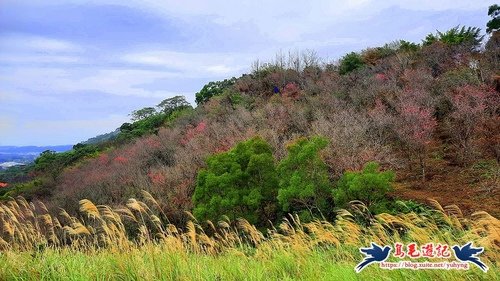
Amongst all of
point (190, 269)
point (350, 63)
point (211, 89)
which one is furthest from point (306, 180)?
point (211, 89)

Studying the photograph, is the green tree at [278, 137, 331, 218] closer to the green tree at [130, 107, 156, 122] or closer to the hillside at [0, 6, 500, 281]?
the hillside at [0, 6, 500, 281]

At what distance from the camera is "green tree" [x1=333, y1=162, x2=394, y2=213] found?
10.9 metres

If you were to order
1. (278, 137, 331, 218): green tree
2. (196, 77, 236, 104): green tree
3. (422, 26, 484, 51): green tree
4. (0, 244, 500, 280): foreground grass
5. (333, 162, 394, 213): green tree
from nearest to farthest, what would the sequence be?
(0, 244, 500, 280): foreground grass < (333, 162, 394, 213): green tree < (278, 137, 331, 218): green tree < (422, 26, 484, 51): green tree < (196, 77, 236, 104): green tree

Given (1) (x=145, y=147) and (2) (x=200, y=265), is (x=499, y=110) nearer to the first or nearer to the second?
(2) (x=200, y=265)

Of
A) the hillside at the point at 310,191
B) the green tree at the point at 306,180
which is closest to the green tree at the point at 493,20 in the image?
the hillside at the point at 310,191

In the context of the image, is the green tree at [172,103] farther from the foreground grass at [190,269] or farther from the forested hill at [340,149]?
the foreground grass at [190,269]

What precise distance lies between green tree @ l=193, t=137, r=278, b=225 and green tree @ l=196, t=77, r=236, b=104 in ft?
109

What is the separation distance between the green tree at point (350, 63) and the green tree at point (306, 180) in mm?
23821

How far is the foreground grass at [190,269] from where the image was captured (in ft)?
12.8

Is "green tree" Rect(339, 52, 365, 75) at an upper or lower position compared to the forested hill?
upper

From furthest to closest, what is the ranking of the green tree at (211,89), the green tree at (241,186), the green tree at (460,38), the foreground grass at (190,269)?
1. the green tree at (211,89)
2. the green tree at (460,38)
3. the green tree at (241,186)
4. the foreground grass at (190,269)

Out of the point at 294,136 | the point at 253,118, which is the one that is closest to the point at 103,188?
the point at 253,118

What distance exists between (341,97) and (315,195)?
13.7 meters

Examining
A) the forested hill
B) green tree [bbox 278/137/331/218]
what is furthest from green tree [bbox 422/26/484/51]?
green tree [bbox 278/137/331/218]
